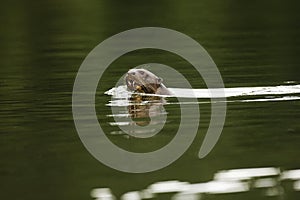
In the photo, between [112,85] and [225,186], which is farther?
[112,85]

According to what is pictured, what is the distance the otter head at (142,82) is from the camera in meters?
12.8

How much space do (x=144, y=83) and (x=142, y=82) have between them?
0.03 m

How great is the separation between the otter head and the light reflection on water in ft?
14.3

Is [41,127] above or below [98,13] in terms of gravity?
below

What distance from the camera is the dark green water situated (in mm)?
8609

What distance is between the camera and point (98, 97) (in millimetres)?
12719

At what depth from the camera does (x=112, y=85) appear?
13695mm

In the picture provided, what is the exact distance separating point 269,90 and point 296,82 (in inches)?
24.2

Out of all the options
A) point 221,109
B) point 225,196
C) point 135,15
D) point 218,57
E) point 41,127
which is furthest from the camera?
point 135,15

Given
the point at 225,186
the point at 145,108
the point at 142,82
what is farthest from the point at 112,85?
the point at 225,186

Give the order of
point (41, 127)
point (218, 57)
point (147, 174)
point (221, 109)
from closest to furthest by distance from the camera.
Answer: point (147, 174) → point (41, 127) → point (221, 109) → point (218, 57)

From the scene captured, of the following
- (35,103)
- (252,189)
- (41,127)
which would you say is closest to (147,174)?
(252,189)

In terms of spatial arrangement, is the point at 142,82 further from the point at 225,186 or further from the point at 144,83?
the point at 225,186

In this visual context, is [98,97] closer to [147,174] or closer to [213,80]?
[213,80]
